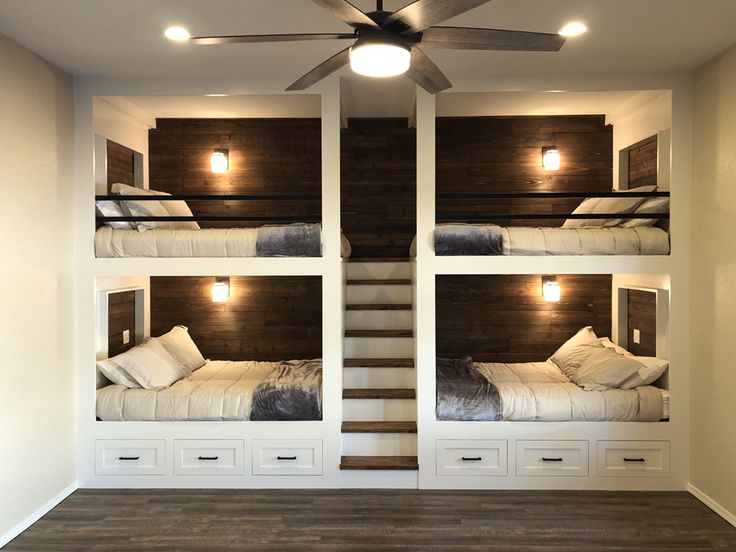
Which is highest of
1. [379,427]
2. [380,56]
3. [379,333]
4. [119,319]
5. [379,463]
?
[380,56]

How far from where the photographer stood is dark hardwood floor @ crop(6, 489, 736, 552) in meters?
2.93

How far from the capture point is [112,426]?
3668mm

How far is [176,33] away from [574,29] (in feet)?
7.07

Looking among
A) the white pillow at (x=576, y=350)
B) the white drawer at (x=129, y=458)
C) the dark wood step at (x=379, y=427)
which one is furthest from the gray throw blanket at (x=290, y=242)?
the white pillow at (x=576, y=350)

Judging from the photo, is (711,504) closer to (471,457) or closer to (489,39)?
(471,457)

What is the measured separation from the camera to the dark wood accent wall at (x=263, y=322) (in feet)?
16.4

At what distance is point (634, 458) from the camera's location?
11.8 feet

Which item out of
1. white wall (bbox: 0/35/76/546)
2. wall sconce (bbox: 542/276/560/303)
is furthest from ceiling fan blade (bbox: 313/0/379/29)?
wall sconce (bbox: 542/276/560/303)

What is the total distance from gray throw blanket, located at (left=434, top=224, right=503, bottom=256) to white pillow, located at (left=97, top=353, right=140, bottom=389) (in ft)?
7.53

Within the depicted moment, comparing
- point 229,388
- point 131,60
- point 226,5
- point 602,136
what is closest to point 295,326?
point 229,388

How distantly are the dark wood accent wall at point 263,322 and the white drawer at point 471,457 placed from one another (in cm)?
176

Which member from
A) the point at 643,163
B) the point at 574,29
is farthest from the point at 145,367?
the point at 643,163

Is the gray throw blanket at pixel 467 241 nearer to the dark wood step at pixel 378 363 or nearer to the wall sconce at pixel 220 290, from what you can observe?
the dark wood step at pixel 378 363

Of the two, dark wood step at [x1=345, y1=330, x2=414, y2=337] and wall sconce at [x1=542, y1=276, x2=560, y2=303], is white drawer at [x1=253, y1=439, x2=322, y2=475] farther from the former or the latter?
wall sconce at [x1=542, y1=276, x2=560, y2=303]
